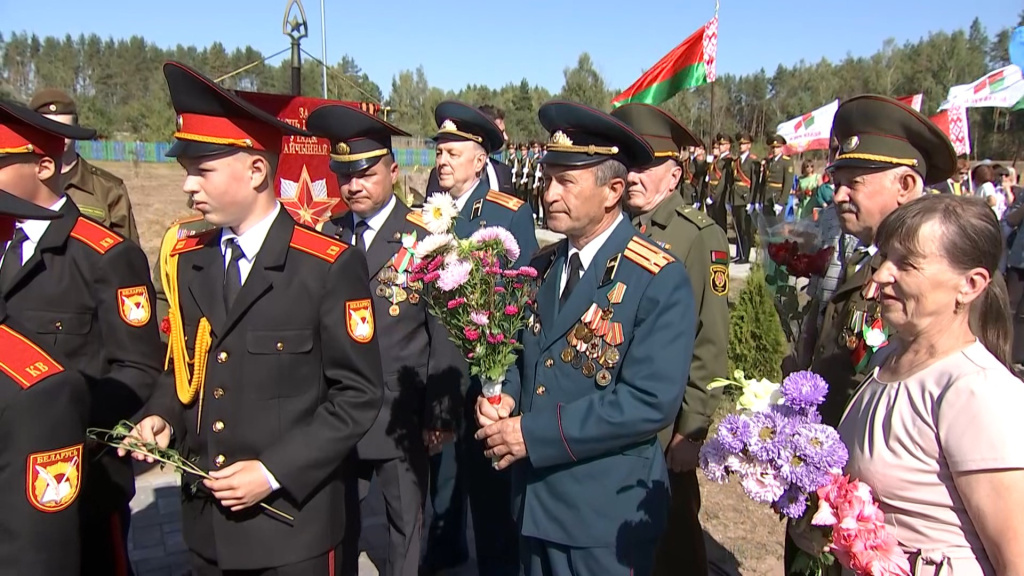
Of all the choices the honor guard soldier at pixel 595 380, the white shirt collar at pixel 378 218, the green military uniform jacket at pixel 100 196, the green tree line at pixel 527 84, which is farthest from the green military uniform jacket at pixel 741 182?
the green tree line at pixel 527 84

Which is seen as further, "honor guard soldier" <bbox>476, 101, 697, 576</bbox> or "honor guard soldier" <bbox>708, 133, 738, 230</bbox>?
"honor guard soldier" <bbox>708, 133, 738, 230</bbox>

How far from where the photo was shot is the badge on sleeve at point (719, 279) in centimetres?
336

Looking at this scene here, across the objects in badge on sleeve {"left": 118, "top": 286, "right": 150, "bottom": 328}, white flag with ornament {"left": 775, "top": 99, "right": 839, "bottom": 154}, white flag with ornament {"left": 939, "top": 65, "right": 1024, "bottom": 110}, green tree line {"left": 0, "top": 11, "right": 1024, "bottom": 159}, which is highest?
green tree line {"left": 0, "top": 11, "right": 1024, "bottom": 159}

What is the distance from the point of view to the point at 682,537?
3492 millimetres

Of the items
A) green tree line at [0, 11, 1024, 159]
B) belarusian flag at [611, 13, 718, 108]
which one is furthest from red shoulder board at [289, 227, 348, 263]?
green tree line at [0, 11, 1024, 159]

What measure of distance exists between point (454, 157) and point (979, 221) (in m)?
3.35

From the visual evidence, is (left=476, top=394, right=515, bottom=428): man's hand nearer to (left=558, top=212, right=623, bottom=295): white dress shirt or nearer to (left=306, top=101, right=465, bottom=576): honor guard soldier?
(left=558, top=212, right=623, bottom=295): white dress shirt

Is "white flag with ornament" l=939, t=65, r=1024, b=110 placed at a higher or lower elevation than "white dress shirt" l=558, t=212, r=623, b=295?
higher

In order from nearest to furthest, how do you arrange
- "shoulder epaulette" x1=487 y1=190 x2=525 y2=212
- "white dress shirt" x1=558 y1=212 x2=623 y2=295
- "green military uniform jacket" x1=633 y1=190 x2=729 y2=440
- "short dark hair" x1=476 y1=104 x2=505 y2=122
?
"white dress shirt" x1=558 y1=212 x2=623 y2=295
"green military uniform jacket" x1=633 y1=190 x2=729 y2=440
"shoulder epaulette" x1=487 y1=190 x2=525 y2=212
"short dark hair" x1=476 y1=104 x2=505 y2=122

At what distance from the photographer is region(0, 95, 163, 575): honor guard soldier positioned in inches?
104

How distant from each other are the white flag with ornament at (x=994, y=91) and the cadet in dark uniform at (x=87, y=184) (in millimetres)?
13252

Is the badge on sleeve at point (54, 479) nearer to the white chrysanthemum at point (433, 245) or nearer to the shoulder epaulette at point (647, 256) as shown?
the white chrysanthemum at point (433, 245)

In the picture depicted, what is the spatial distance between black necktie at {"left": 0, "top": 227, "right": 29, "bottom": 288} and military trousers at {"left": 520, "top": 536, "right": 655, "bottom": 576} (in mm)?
2151

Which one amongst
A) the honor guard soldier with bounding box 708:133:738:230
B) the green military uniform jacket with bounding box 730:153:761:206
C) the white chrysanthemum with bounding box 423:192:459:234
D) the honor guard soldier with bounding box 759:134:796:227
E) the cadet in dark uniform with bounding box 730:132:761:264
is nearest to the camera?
the white chrysanthemum with bounding box 423:192:459:234
